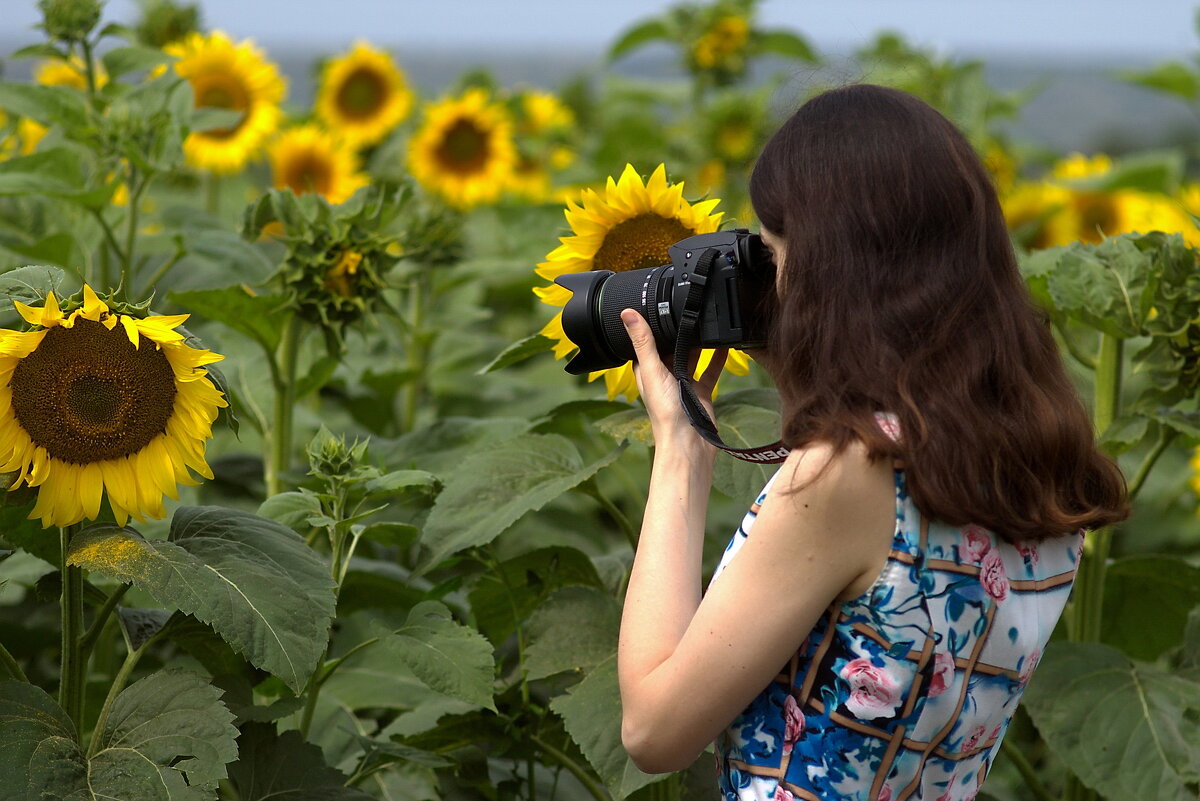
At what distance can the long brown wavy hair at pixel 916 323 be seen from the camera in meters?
1.02

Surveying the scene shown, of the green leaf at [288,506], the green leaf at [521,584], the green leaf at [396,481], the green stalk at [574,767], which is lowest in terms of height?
the green stalk at [574,767]

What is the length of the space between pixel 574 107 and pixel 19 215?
2.76 meters

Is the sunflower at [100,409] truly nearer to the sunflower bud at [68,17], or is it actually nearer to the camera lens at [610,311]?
the camera lens at [610,311]

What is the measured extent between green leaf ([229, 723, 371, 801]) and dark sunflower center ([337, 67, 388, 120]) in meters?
2.32

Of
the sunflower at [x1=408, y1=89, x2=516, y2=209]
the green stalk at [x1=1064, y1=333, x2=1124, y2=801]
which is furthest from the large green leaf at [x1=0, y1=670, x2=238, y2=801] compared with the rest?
the sunflower at [x1=408, y1=89, x2=516, y2=209]

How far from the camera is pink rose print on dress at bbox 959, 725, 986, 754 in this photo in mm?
1095

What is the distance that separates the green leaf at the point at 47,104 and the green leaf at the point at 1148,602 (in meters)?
1.54

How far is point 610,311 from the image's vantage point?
1238 millimetres

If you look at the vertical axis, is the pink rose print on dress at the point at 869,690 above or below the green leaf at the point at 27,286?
below

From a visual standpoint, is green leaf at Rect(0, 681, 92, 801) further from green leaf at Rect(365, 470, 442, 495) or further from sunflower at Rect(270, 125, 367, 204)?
sunflower at Rect(270, 125, 367, 204)

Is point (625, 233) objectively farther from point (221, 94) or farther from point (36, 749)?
point (221, 94)

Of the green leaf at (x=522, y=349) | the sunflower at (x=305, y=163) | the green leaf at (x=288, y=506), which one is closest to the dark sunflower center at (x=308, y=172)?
the sunflower at (x=305, y=163)

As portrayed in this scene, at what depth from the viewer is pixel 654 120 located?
3994mm

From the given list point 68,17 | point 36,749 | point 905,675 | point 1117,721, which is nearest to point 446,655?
point 36,749
